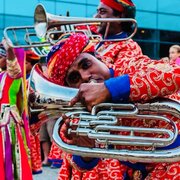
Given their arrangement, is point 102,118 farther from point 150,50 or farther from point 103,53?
point 150,50

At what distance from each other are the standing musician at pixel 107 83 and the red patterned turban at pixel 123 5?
0.35 metres

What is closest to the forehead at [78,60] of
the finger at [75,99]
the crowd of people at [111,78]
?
the crowd of people at [111,78]

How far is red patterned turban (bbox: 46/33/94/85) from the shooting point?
2051mm

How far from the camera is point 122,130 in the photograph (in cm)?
188

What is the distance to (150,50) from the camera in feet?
67.3

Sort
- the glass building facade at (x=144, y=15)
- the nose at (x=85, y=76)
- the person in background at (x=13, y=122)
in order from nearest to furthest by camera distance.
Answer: the nose at (x=85, y=76)
the person in background at (x=13, y=122)
the glass building facade at (x=144, y=15)

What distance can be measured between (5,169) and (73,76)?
2.53m

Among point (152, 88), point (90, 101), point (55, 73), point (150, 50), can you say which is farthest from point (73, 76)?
point (150, 50)

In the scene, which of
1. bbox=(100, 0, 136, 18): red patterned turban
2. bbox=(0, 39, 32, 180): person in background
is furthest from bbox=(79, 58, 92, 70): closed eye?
bbox=(0, 39, 32, 180): person in background

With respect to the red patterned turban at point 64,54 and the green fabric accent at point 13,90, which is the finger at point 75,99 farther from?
the green fabric accent at point 13,90

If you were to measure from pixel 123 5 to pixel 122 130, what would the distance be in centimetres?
88

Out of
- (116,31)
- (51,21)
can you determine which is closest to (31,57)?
(116,31)

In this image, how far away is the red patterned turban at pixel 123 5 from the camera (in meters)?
2.59

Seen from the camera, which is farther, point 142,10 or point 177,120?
point 142,10
